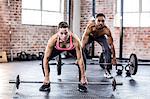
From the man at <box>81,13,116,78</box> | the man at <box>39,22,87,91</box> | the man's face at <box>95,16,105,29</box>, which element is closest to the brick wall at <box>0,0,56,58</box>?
the man at <box>81,13,116,78</box>

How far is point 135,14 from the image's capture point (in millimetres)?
11352

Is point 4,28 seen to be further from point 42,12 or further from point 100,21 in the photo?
point 100,21

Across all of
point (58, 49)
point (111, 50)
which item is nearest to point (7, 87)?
point (58, 49)

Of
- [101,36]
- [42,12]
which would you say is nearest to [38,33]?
[42,12]

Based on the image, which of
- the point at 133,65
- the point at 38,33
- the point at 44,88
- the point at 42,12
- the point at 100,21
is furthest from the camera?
the point at 42,12

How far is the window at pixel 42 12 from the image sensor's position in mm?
11117

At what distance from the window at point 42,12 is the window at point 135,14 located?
1.93 meters

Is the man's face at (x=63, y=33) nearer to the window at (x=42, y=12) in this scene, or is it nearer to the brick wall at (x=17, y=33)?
the brick wall at (x=17, y=33)

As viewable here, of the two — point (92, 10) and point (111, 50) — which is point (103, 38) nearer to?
point (111, 50)

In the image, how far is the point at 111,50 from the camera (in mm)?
6223

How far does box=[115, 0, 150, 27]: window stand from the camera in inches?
441

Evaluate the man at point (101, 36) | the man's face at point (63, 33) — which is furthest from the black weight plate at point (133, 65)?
the man's face at point (63, 33)

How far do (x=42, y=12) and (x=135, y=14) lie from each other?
2.91 meters

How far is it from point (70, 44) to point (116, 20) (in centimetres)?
712
